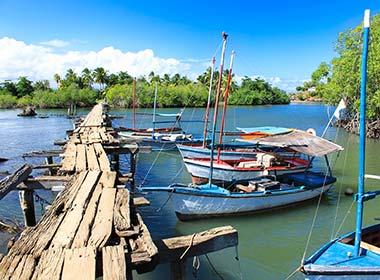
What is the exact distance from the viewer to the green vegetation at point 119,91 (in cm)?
9631

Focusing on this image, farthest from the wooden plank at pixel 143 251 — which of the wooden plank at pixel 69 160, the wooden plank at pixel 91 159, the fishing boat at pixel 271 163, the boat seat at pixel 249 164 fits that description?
the boat seat at pixel 249 164

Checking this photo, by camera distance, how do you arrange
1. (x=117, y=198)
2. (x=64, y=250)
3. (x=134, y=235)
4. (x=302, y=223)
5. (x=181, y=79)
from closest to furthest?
(x=64, y=250) → (x=134, y=235) → (x=117, y=198) → (x=302, y=223) → (x=181, y=79)

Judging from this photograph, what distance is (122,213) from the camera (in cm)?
621

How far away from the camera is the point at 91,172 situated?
944cm

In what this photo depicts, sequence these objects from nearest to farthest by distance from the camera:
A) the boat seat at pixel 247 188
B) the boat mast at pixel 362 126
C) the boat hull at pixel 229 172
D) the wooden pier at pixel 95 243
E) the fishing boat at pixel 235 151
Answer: the wooden pier at pixel 95 243 < the boat mast at pixel 362 126 < the boat seat at pixel 247 188 < the boat hull at pixel 229 172 < the fishing boat at pixel 235 151

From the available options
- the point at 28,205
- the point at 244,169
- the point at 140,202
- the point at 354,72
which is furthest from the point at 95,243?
the point at 354,72

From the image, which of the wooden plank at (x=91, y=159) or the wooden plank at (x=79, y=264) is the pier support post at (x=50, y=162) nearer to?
the wooden plank at (x=91, y=159)

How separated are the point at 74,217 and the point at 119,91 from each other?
9241 cm

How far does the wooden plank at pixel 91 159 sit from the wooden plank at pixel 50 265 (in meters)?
5.39

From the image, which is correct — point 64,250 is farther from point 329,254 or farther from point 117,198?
point 329,254

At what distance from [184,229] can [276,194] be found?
13.1ft

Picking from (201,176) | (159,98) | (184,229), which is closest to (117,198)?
(184,229)

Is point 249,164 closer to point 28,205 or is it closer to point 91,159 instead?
point 91,159

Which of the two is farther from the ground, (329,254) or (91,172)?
(91,172)
